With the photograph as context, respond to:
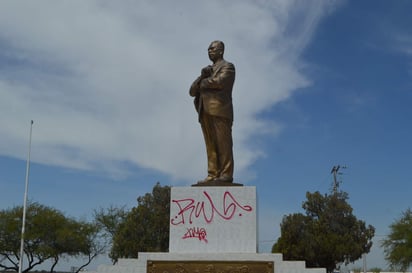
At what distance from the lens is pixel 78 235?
112ft

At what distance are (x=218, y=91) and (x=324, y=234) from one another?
76.2 ft

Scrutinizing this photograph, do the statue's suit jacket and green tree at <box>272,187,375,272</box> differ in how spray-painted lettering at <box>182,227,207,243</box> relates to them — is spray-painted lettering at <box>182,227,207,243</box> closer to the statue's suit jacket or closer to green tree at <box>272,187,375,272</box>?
the statue's suit jacket

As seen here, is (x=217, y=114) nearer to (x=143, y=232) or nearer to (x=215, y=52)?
(x=215, y=52)

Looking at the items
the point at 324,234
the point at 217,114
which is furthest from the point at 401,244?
the point at 217,114

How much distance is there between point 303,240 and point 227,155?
897 inches

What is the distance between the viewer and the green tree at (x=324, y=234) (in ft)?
111

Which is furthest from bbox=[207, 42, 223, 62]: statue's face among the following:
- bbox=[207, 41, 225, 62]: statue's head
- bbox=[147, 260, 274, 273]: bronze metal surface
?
bbox=[147, 260, 274, 273]: bronze metal surface

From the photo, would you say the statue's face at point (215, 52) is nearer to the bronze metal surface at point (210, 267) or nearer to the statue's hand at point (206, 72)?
the statue's hand at point (206, 72)

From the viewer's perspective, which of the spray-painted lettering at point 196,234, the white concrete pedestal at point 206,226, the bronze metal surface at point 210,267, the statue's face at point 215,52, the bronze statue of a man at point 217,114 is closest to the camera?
the bronze metal surface at point 210,267

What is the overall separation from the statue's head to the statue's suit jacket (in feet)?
0.81

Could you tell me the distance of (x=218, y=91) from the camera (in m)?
13.3

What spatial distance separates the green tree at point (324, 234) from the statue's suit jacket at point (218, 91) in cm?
2250

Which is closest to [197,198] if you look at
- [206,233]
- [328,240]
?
[206,233]

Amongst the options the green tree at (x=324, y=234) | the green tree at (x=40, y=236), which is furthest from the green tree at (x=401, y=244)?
the green tree at (x=40, y=236)
